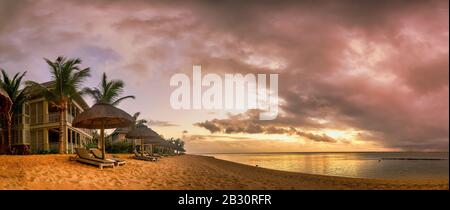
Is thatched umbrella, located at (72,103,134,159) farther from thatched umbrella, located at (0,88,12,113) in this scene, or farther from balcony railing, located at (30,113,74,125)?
balcony railing, located at (30,113,74,125)

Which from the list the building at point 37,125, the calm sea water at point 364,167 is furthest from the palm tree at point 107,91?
the calm sea water at point 364,167

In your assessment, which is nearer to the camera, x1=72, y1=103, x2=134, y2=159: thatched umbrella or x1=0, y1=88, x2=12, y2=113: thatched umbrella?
x1=0, y1=88, x2=12, y2=113: thatched umbrella

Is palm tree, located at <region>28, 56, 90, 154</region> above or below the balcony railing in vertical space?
above

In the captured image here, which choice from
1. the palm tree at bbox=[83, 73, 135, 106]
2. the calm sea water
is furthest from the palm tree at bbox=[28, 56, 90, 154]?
the calm sea water

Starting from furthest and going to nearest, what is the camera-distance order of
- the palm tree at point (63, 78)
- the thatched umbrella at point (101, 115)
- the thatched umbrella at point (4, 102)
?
1. the palm tree at point (63, 78)
2. the thatched umbrella at point (101, 115)
3. the thatched umbrella at point (4, 102)

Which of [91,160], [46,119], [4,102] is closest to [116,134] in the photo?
[46,119]

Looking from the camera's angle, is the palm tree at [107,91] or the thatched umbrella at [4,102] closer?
the thatched umbrella at [4,102]

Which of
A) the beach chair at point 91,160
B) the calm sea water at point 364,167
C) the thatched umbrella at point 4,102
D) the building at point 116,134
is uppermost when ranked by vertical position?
the thatched umbrella at point 4,102

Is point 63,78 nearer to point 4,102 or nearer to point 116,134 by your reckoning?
point 4,102

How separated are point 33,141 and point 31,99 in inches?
114

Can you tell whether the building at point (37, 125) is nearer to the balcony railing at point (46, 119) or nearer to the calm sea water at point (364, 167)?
the balcony railing at point (46, 119)

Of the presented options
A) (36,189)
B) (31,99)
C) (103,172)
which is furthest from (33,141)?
(36,189)

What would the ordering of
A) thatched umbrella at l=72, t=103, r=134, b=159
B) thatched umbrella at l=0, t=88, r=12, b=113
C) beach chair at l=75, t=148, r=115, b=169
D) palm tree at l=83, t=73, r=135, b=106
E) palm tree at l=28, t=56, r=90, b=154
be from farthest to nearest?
palm tree at l=83, t=73, r=135, b=106, palm tree at l=28, t=56, r=90, b=154, thatched umbrella at l=72, t=103, r=134, b=159, beach chair at l=75, t=148, r=115, b=169, thatched umbrella at l=0, t=88, r=12, b=113
